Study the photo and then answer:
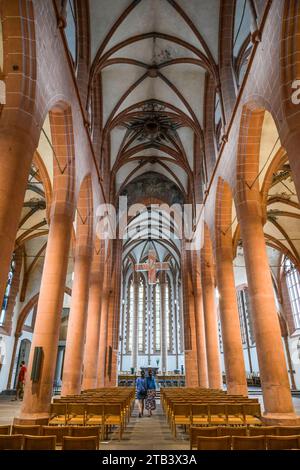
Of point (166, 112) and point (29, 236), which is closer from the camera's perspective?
point (166, 112)

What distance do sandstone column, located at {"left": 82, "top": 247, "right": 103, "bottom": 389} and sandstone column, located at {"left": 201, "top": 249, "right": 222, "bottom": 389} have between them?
17.7ft

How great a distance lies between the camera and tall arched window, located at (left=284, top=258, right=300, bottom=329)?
71.6ft

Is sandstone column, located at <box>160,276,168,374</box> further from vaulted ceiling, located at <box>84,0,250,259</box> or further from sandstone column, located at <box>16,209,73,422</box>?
sandstone column, located at <box>16,209,73,422</box>

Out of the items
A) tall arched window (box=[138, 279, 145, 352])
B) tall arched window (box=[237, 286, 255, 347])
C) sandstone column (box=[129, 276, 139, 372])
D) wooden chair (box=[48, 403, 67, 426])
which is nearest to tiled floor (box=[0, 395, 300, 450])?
wooden chair (box=[48, 403, 67, 426])

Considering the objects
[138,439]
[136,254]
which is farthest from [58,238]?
[136,254]

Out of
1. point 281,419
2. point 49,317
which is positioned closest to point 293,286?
point 281,419

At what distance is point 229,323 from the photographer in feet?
37.8

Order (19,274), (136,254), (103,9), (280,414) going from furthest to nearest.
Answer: (136,254) < (19,274) < (103,9) < (280,414)

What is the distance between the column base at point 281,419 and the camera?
7.00 m

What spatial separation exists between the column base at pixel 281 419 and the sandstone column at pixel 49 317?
5.07m

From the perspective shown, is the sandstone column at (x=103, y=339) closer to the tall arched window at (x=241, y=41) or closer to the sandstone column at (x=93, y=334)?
the sandstone column at (x=93, y=334)

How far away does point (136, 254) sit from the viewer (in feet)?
114

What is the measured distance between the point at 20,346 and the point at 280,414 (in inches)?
792

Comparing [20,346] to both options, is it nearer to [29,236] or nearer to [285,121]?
[29,236]
